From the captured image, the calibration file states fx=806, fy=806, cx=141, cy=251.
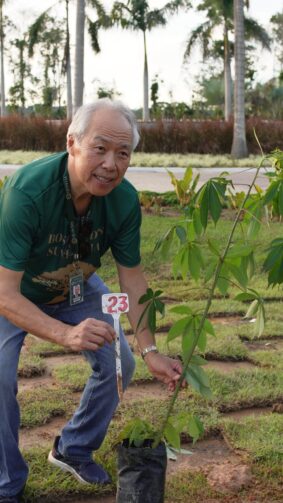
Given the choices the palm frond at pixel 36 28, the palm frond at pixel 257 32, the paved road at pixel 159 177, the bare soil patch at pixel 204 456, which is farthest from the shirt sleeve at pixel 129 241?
the palm frond at pixel 257 32

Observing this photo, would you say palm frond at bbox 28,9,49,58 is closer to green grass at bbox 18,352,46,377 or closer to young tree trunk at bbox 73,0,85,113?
young tree trunk at bbox 73,0,85,113

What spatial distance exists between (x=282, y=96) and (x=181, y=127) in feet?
88.0

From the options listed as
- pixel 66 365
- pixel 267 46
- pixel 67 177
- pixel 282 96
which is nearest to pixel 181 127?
pixel 267 46

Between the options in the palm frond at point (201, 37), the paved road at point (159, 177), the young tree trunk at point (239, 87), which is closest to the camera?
the paved road at point (159, 177)

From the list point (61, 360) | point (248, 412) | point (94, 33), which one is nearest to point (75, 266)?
point (248, 412)

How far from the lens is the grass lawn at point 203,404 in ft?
9.42

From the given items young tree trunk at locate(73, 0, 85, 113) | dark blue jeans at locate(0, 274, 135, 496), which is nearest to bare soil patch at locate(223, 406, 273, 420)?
dark blue jeans at locate(0, 274, 135, 496)

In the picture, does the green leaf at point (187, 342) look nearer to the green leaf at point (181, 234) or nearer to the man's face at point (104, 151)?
the green leaf at point (181, 234)

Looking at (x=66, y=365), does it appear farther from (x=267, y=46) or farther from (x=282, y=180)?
(x=267, y=46)

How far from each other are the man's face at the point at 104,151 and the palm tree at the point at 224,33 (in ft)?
98.4

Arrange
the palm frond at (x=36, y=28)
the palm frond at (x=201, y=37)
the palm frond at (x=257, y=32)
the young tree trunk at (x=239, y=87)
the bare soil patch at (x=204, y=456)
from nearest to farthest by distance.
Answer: the bare soil patch at (x=204, y=456), the young tree trunk at (x=239, y=87), the palm frond at (x=36, y=28), the palm frond at (x=257, y=32), the palm frond at (x=201, y=37)

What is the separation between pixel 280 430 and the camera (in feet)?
11.0

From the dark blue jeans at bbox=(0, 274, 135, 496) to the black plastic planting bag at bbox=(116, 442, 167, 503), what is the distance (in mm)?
408

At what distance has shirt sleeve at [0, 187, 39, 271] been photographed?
97.2 inches
